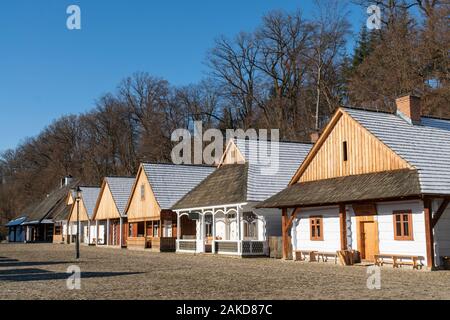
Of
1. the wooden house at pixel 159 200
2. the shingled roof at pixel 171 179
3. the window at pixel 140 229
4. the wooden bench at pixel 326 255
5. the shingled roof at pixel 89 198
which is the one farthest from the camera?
the shingled roof at pixel 89 198

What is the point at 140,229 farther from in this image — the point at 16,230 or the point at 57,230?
the point at 16,230

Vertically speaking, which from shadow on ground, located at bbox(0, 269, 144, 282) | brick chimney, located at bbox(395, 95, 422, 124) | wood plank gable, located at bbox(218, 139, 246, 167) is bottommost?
shadow on ground, located at bbox(0, 269, 144, 282)

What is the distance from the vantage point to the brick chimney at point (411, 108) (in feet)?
88.3

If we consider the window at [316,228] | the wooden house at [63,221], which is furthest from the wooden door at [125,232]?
the window at [316,228]

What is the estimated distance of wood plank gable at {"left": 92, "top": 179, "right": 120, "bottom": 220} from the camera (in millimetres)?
50344

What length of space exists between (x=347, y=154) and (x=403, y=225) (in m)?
4.89

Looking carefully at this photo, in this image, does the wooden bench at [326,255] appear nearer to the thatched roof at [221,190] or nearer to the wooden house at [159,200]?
the thatched roof at [221,190]

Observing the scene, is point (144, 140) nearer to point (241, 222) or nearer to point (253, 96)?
point (253, 96)

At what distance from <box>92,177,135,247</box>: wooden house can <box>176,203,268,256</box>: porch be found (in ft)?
34.0

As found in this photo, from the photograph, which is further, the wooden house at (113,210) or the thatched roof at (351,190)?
the wooden house at (113,210)

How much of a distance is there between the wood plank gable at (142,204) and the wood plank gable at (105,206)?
301 centimetres

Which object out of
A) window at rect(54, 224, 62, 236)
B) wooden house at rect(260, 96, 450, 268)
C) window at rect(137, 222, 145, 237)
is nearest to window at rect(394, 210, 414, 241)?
wooden house at rect(260, 96, 450, 268)

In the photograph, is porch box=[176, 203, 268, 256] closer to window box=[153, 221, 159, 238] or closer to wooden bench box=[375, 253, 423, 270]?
window box=[153, 221, 159, 238]

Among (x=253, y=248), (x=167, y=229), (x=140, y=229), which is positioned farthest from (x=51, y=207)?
(x=253, y=248)
